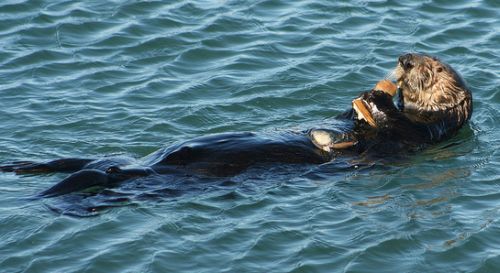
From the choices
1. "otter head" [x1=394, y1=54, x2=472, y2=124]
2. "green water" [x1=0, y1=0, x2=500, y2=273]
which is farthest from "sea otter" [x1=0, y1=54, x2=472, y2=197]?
"green water" [x1=0, y1=0, x2=500, y2=273]

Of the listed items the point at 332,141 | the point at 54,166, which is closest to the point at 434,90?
the point at 332,141

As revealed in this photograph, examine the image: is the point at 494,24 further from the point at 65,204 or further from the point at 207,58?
the point at 65,204

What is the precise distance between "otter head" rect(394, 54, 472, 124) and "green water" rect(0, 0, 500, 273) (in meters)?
0.23

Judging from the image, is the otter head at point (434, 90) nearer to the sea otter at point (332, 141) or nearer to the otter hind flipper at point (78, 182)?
the sea otter at point (332, 141)

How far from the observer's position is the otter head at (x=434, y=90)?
8.43 m

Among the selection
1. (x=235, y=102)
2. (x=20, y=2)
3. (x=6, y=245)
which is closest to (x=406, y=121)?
(x=235, y=102)

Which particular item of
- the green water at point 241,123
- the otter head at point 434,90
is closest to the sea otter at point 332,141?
the otter head at point 434,90

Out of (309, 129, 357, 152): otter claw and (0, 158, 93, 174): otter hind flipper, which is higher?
(0, 158, 93, 174): otter hind flipper

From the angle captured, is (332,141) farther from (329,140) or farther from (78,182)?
(78,182)

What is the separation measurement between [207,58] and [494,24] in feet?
10.2

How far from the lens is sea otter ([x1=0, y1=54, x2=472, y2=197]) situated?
23.6ft

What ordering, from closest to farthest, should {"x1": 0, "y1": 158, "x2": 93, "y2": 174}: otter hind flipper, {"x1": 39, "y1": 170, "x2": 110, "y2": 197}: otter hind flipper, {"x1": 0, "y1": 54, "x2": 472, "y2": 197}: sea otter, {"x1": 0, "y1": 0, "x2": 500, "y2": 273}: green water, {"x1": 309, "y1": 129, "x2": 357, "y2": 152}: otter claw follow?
1. {"x1": 0, "y1": 0, "x2": 500, "y2": 273}: green water
2. {"x1": 39, "y1": 170, "x2": 110, "y2": 197}: otter hind flipper
3. {"x1": 0, "y1": 54, "x2": 472, "y2": 197}: sea otter
4. {"x1": 0, "y1": 158, "x2": 93, "y2": 174}: otter hind flipper
5. {"x1": 309, "y1": 129, "x2": 357, "y2": 152}: otter claw

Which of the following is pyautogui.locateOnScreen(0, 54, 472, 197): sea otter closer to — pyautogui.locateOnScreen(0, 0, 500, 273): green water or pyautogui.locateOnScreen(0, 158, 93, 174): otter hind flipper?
pyautogui.locateOnScreen(0, 158, 93, 174): otter hind flipper

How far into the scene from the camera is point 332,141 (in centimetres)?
780
